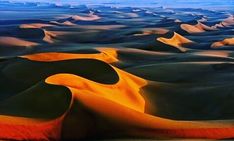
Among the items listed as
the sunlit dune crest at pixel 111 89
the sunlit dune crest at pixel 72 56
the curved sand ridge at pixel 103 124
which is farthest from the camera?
the sunlit dune crest at pixel 72 56

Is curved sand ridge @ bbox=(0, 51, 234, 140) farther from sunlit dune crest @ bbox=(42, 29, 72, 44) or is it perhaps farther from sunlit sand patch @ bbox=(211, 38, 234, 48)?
sunlit dune crest @ bbox=(42, 29, 72, 44)

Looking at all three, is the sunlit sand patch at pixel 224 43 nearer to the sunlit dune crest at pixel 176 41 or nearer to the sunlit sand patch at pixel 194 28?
the sunlit dune crest at pixel 176 41

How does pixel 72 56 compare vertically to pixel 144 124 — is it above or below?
below

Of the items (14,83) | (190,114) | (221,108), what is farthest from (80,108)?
(14,83)

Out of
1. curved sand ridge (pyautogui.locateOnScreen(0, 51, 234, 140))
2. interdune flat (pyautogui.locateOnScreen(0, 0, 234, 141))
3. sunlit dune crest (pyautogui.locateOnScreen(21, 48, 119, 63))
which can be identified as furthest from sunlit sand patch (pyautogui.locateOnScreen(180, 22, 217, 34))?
curved sand ridge (pyautogui.locateOnScreen(0, 51, 234, 140))

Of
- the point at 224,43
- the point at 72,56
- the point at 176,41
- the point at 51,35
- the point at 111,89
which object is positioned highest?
the point at 111,89

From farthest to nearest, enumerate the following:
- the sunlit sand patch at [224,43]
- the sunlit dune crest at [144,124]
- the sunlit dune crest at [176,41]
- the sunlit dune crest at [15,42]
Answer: the sunlit sand patch at [224,43]
the sunlit dune crest at [15,42]
the sunlit dune crest at [176,41]
the sunlit dune crest at [144,124]

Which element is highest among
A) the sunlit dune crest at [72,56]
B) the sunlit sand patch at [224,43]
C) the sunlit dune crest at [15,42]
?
the sunlit dune crest at [72,56]

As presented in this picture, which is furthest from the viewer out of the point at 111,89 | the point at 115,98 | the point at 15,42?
the point at 15,42

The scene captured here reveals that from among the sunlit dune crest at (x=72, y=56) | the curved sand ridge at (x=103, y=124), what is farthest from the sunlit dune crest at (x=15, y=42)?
the curved sand ridge at (x=103, y=124)

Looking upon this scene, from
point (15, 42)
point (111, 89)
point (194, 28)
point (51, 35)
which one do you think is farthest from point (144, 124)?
point (194, 28)

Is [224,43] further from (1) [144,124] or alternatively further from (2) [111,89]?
(1) [144,124]

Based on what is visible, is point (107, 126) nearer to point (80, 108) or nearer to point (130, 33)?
point (80, 108)
